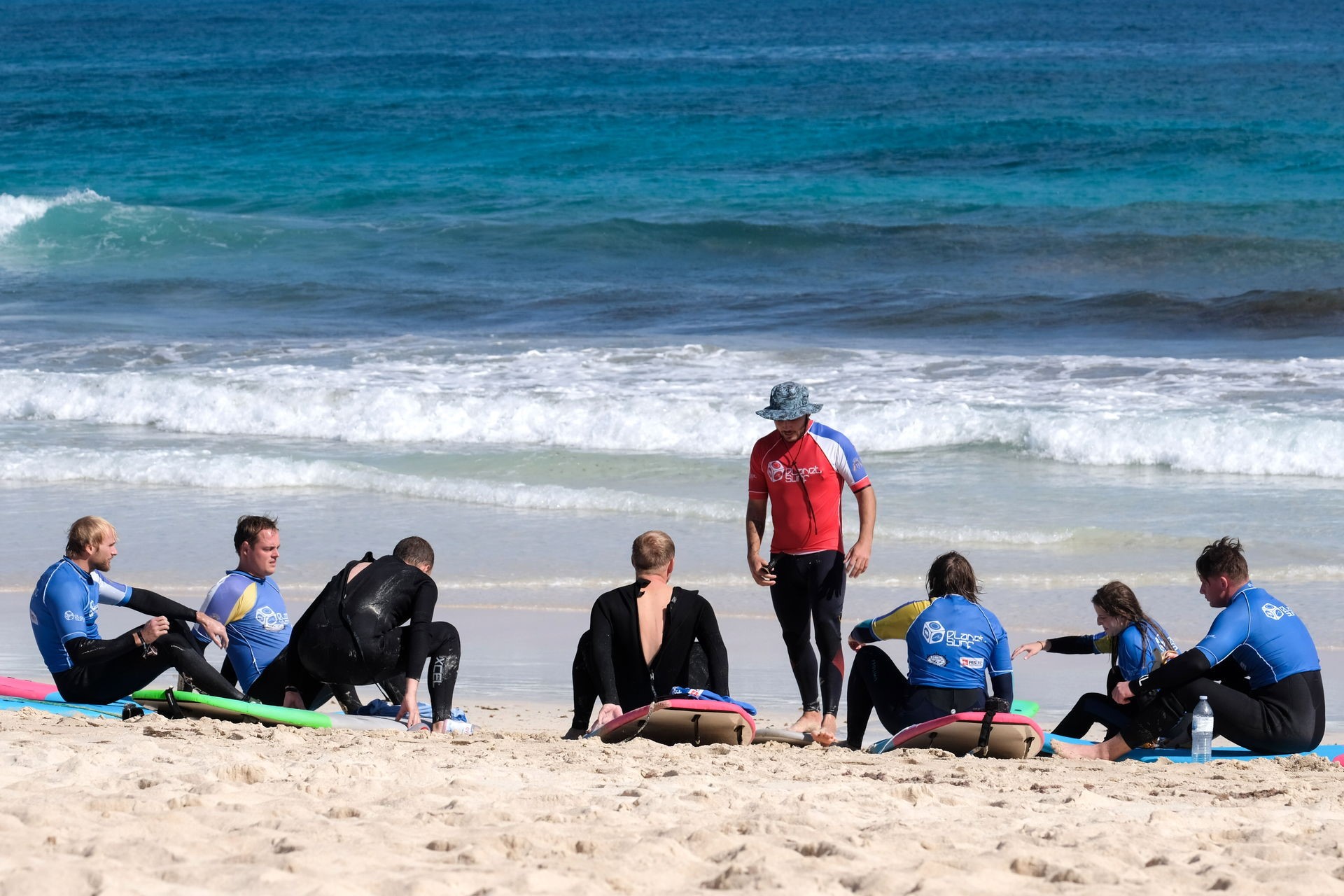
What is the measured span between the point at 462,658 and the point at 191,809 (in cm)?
324

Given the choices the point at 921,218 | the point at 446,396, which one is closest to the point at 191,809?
the point at 446,396

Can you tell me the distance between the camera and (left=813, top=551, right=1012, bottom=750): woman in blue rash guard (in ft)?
18.1

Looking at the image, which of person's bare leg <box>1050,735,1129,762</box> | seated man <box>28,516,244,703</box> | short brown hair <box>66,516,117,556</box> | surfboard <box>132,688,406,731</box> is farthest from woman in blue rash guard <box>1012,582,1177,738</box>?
short brown hair <box>66,516,117,556</box>

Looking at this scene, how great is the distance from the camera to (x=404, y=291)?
20.2 meters

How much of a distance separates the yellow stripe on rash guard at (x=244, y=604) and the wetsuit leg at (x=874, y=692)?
97.3 inches

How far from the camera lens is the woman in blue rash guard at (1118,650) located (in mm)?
5637

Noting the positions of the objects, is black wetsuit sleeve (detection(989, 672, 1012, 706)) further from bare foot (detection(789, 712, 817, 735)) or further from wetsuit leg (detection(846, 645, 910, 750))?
bare foot (detection(789, 712, 817, 735))

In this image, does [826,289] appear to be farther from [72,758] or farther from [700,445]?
[72,758]

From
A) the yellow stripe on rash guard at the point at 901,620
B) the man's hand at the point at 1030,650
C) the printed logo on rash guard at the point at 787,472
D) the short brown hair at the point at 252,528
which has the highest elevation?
the printed logo on rash guard at the point at 787,472

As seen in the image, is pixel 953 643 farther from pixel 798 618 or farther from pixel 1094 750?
pixel 798 618

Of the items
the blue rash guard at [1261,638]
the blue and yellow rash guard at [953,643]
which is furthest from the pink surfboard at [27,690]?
the blue rash guard at [1261,638]

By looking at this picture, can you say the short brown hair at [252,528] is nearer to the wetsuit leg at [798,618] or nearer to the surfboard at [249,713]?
the surfboard at [249,713]

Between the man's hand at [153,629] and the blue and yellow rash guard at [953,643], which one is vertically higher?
the blue and yellow rash guard at [953,643]

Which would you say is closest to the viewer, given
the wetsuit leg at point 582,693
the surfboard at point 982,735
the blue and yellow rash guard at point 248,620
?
the surfboard at point 982,735
